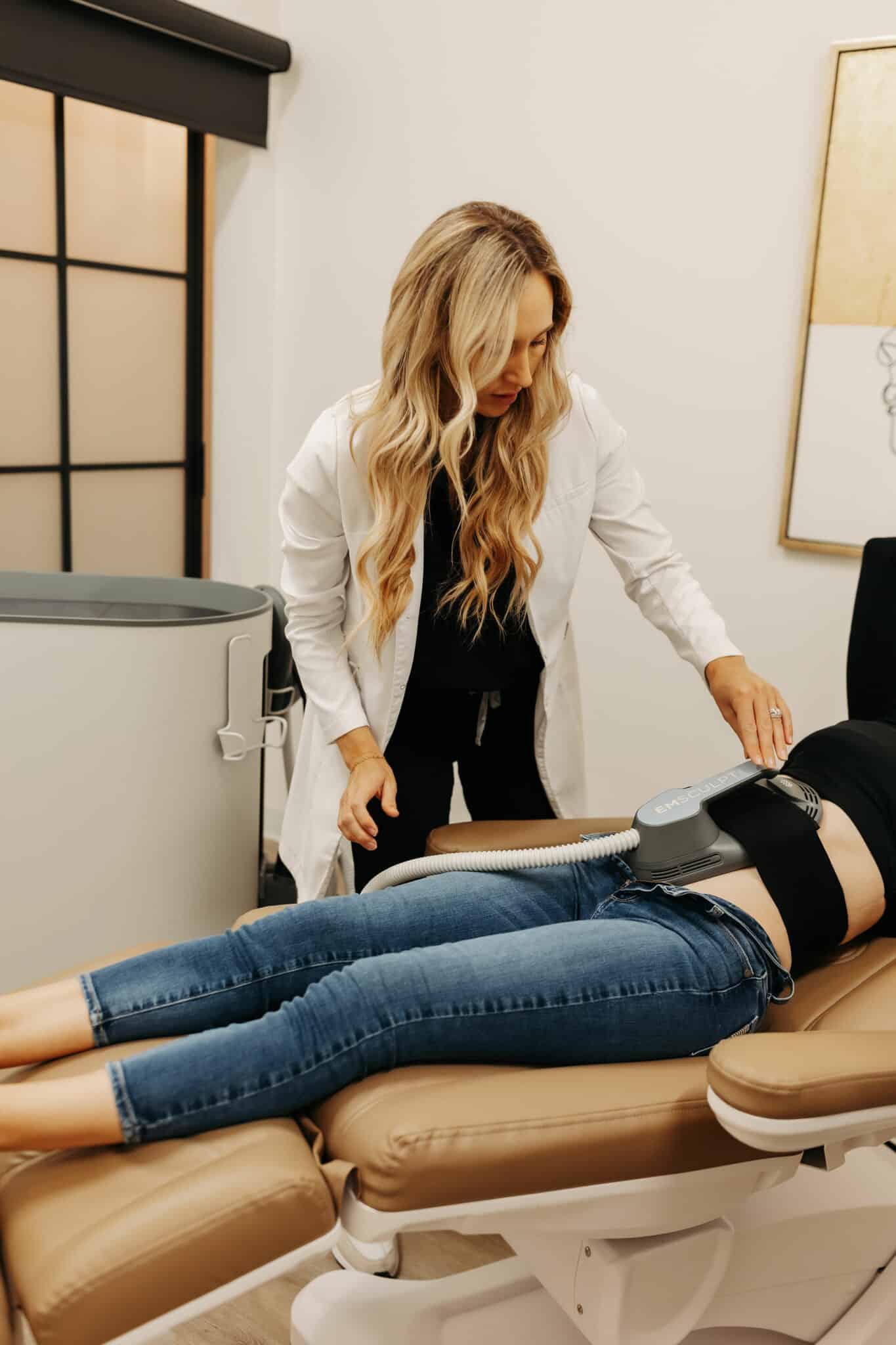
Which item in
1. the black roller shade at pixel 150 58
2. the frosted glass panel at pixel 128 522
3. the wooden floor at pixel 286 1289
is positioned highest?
the black roller shade at pixel 150 58

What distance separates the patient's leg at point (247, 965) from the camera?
1.05 m

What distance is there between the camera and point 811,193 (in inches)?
77.1

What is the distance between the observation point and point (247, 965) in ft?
3.69

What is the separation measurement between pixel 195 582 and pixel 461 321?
35.3 inches

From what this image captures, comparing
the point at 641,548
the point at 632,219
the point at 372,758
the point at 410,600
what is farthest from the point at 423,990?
the point at 632,219

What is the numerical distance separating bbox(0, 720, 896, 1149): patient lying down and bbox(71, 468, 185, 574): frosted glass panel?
1503 millimetres

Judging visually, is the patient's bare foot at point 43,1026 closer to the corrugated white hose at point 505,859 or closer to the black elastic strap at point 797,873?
the corrugated white hose at point 505,859

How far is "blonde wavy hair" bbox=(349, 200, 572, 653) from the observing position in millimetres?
1305

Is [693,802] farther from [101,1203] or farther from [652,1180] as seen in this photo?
[101,1203]

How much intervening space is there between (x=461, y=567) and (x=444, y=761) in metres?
0.29

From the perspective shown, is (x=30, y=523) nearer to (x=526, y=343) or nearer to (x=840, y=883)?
(x=526, y=343)

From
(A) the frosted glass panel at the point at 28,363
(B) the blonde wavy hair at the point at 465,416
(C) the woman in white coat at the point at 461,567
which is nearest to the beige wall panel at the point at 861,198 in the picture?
(C) the woman in white coat at the point at 461,567

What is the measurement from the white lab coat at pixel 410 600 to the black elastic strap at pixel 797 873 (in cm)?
28

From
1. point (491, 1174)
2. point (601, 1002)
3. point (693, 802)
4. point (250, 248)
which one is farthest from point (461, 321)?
point (250, 248)
